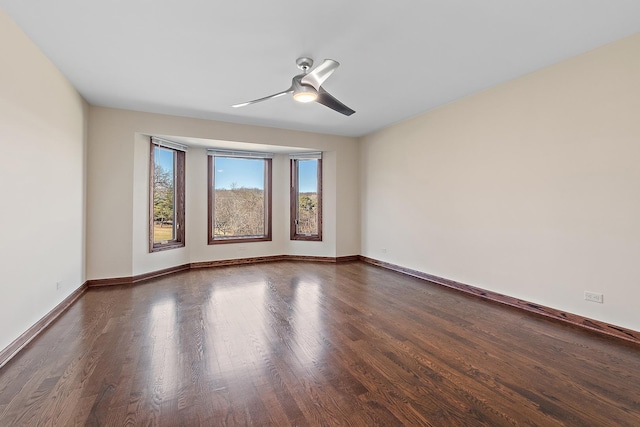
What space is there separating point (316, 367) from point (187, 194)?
4.27 meters

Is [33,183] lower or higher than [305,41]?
lower

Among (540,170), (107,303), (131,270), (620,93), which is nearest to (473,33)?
(620,93)

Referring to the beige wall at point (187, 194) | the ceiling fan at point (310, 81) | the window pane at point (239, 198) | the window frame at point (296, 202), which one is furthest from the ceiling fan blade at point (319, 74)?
the window pane at point (239, 198)

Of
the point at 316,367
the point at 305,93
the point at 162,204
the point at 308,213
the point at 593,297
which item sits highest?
the point at 305,93

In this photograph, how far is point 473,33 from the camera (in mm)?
2398

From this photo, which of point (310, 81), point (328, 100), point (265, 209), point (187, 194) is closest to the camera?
point (310, 81)

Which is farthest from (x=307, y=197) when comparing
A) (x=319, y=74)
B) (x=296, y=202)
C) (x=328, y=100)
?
(x=319, y=74)

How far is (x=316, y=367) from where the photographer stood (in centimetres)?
204

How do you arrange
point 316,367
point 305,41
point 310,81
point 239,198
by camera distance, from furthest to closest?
point 239,198, point 310,81, point 305,41, point 316,367

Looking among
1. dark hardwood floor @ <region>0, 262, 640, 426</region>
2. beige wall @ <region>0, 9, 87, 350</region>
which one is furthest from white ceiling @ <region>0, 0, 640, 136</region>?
dark hardwood floor @ <region>0, 262, 640, 426</region>

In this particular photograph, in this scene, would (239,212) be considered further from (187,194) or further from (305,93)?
(305,93)

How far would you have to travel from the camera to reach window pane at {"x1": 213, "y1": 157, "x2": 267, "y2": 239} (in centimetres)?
562

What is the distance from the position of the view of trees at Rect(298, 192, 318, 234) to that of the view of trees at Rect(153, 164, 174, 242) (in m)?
2.45

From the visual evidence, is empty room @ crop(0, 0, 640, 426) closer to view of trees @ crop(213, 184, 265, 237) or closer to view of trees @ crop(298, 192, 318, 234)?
view of trees @ crop(213, 184, 265, 237)
